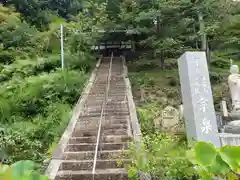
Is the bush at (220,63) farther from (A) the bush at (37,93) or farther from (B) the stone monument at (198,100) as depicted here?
(B) the stone monument at (198,100)

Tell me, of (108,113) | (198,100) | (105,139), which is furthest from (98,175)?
(108,113)

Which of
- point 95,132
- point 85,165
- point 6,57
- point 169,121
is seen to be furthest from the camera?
point 6,57

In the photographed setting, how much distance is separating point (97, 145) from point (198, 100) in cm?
247

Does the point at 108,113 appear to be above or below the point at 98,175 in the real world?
above

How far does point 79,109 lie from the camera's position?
9.07m

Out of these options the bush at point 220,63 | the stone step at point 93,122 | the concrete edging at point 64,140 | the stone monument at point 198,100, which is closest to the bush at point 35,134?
the concrete edging at point 64,140

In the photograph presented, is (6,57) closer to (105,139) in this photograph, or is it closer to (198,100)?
(105,139)

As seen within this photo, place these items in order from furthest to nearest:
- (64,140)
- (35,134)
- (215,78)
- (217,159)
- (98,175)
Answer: (215,78) → (35,134) → (64,140) → (98,175) → (217,159)

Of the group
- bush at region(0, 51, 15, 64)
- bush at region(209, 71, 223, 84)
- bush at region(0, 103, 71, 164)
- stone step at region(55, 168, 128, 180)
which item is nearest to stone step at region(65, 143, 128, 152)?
bush at region(0, 103, 71, 164)

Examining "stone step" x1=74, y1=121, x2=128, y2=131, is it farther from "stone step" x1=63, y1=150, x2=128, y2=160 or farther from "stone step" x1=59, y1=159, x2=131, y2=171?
"stone step" x1=59, y1=159, x2=131, y2=171

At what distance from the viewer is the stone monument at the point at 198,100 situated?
6.44 m

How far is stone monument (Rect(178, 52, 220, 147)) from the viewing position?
644 centimetres

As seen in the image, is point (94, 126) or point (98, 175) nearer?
point (98, 175)

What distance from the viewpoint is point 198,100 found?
6.76 meters
